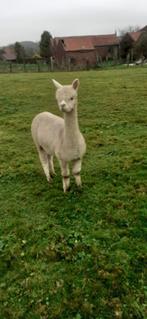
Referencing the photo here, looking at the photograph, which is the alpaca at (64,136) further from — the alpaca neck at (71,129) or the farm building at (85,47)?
the farm building at (85,47)

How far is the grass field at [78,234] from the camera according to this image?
310 cm

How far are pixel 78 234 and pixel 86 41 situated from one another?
4830 cm

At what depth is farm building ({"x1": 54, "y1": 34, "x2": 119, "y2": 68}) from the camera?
47.2m

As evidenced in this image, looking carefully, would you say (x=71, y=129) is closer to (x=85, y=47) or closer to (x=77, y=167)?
(x=77, y=167)

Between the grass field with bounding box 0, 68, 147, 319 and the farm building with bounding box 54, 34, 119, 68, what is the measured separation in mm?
41364

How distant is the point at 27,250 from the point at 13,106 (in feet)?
26.2

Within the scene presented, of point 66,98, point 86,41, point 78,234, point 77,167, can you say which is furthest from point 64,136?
point 86,41

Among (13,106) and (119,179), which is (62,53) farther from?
(119,179)

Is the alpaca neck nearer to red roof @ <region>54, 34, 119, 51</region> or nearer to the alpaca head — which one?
the alpaca head

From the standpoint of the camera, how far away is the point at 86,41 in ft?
160

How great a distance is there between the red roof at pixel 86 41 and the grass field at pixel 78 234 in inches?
1689

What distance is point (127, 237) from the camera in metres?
3.85

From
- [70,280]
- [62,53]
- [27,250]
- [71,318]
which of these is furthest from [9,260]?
[62,53]

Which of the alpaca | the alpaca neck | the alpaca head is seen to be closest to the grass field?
the alpaca
